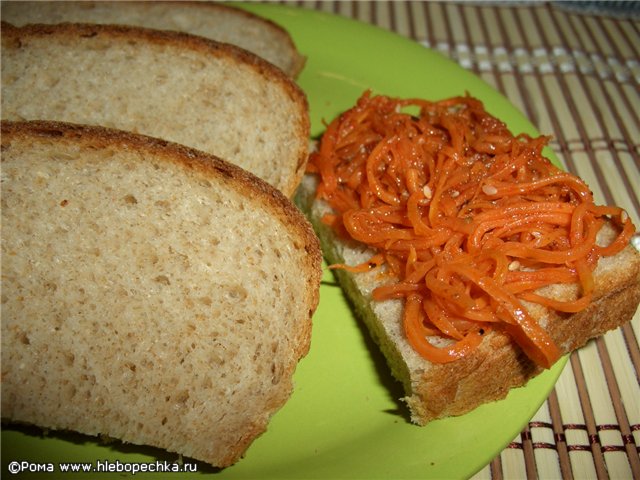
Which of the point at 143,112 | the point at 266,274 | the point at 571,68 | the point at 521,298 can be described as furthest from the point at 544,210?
the point at 571,68

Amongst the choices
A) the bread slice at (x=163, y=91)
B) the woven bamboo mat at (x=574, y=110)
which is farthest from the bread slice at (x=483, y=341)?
the bread slice at (x=163, y=91)

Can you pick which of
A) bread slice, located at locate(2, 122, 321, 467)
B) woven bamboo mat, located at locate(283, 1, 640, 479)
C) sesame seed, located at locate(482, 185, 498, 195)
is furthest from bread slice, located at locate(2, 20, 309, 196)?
woven bamboo mat, located at locate(283, 1, 640, 479)

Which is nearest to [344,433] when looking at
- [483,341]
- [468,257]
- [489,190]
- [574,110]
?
[483,341]

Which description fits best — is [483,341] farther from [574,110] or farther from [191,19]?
[191,19]

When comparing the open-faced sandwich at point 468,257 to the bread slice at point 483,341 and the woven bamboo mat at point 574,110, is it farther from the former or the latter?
the woven bamboo mat at point 574,110

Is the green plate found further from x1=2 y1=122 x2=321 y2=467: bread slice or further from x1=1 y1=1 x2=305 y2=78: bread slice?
x1=1 y1=1 x2=305 y2=78: bread slice
